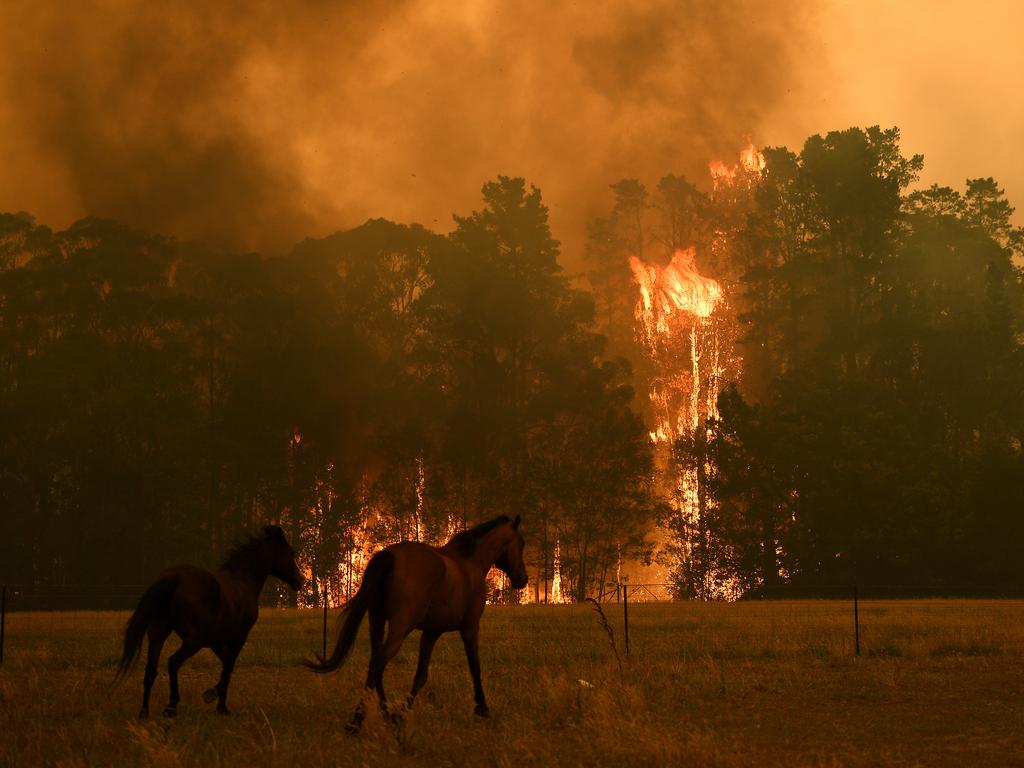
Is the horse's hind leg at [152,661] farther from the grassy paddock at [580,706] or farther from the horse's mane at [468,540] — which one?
the horse's mane at [468,540]

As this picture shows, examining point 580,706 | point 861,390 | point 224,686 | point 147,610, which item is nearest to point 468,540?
point 580,706

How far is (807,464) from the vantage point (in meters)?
57.1

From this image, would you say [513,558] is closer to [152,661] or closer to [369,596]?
[369,596]

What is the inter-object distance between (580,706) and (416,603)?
2552 mm

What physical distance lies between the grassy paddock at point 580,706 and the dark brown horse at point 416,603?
0.65 m

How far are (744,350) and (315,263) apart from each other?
26.3 m

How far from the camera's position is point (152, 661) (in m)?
14.4

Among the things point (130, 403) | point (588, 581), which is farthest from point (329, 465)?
point (588, 581)

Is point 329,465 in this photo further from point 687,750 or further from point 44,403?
point 687,750

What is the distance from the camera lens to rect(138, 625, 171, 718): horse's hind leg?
1425cm

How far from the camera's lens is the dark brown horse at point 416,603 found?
13.6 m

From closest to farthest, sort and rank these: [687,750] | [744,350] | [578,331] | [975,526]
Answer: [687,750] < [975,526] < [578,331] < [744,350]

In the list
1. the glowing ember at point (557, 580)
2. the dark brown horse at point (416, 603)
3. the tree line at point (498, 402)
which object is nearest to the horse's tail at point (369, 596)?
the dark brown horse at point (416, 603)

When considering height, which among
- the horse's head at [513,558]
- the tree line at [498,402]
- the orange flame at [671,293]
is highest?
the orange flame at [671,293]
